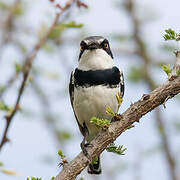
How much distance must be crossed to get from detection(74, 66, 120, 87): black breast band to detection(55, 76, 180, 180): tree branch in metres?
1.83

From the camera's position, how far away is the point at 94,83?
5461 mm

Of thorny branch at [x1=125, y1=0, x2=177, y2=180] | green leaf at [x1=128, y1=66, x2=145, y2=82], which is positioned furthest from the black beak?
green leaf at [x1=128, y1=66, x2=145, y2=82]

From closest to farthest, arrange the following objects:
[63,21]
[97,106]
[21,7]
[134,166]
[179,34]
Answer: [179,34]
[63,21]
[97,106]
[134,166]
[21,7]

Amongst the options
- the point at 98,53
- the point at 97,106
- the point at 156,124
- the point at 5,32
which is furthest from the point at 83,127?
the point at 156,124

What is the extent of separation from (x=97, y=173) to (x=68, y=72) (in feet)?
5.02

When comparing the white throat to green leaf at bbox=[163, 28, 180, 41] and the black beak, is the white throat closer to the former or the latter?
the black beak

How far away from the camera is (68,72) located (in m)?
6.48

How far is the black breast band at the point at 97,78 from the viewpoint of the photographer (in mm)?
5477

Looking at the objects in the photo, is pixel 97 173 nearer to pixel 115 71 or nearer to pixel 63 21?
pixel 115 71

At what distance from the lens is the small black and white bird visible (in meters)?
5.46

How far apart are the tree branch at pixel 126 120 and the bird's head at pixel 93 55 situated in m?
2.13

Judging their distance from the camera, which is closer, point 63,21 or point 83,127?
point 63,21

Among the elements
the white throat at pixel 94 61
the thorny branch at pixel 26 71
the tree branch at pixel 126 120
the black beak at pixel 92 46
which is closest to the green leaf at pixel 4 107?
the thorny branch at pixel 26 71

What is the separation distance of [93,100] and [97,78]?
28 centimetres
